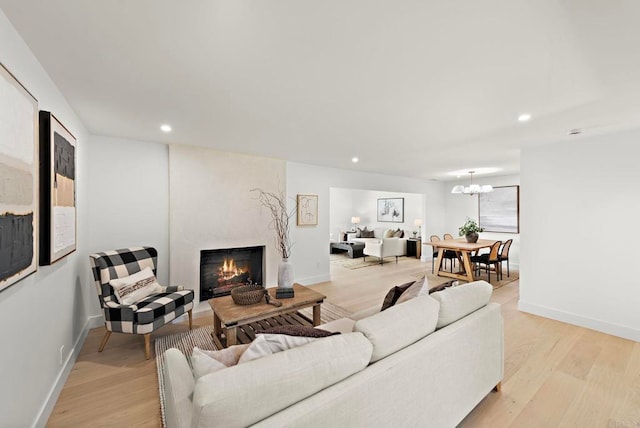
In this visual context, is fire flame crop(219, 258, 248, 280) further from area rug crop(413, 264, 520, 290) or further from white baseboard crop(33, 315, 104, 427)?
area rug crop(413, 264, 520, 290)

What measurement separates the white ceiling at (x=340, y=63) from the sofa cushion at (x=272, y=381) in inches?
59.7

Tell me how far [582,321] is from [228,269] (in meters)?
4.68

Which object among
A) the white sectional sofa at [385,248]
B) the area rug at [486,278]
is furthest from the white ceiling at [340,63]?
the white sectional sofa at [385,248]

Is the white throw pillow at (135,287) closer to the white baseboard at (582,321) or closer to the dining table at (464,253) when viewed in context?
the white baseboard at (582,321)

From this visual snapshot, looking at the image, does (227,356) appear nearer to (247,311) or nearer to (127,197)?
(247,311)

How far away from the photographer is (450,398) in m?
1.59

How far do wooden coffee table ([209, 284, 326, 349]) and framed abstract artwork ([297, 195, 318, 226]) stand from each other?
6.11ft

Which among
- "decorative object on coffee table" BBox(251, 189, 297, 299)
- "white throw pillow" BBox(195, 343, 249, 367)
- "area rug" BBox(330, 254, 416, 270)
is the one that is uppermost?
"decorative object on coffee table" BBox(251, 189, 297, 299)

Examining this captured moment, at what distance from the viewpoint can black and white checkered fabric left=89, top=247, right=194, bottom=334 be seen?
8.19 feet

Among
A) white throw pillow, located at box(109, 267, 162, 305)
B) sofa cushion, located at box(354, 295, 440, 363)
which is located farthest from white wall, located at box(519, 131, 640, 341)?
white throw pillow, located at box(109, 267, 162, 305)

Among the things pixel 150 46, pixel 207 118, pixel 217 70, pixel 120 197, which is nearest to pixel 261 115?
pixel 207 118

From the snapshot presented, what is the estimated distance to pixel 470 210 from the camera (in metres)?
7.29

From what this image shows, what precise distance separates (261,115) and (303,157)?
1899 mm

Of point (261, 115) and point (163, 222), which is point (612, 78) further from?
point (163, 222)
